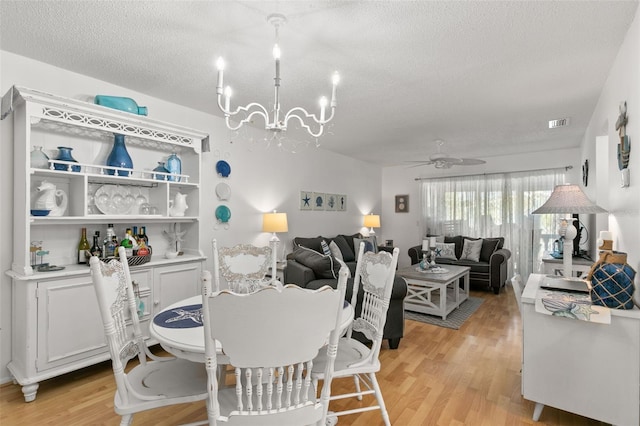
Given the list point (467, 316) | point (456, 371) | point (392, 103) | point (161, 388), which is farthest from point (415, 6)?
point (467, 316)

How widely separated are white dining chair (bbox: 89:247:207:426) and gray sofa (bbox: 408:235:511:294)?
16.2 ft

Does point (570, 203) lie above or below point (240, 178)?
below

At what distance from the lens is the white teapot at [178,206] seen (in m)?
3.26

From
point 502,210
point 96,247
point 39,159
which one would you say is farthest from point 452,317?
point 39,159

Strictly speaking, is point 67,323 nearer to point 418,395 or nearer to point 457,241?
point 418,395

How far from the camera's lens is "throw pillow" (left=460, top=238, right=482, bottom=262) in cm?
577

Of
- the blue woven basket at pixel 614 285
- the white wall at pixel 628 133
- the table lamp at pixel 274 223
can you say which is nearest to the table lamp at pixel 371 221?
the table lamp at pixel 274 223

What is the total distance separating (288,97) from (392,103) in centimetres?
110

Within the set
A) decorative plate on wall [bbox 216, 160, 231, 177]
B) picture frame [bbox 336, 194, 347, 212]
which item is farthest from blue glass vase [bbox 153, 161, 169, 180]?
picture frame [bbox 336, 194, 347, 212]

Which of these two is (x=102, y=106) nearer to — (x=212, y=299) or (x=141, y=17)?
(x=141, y=17)

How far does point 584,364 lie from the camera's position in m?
1.87

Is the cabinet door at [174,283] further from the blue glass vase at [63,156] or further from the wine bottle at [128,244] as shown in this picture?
the blue glass vase at [63,156]

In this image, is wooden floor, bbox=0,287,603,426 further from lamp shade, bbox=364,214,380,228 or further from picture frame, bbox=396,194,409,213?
picture frame, bbox=396,194,409,213

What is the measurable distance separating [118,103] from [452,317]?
4.22m
